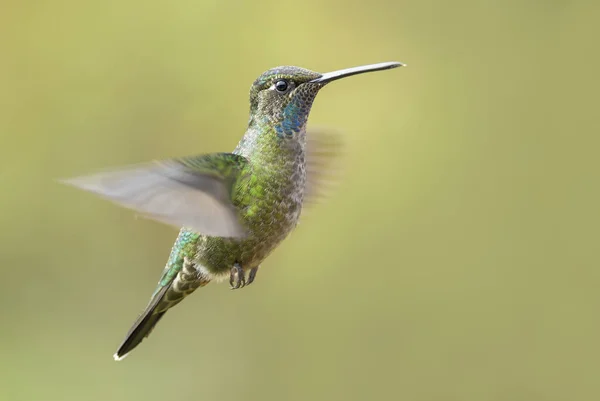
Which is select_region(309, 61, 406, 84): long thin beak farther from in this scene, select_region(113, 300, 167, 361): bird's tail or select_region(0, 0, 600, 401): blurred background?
select_region(0, 0, 600, 401): blurred background

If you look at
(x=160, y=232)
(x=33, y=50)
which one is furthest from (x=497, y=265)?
(x=33, y=50)

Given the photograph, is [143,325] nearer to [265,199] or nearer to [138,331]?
[138,331]

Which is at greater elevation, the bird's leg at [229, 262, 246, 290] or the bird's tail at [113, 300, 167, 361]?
the bird's leg at [229, 262, 246, 290]

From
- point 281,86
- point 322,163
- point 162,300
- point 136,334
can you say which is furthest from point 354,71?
point 136,334

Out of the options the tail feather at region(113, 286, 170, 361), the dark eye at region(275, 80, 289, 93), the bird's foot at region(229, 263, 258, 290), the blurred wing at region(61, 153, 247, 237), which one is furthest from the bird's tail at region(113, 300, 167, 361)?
the dark eye at region(275, 80, 289, 93)

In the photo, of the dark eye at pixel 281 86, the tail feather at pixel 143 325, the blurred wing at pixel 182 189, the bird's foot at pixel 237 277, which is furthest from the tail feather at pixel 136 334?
the dark eye at pixel 281 86
